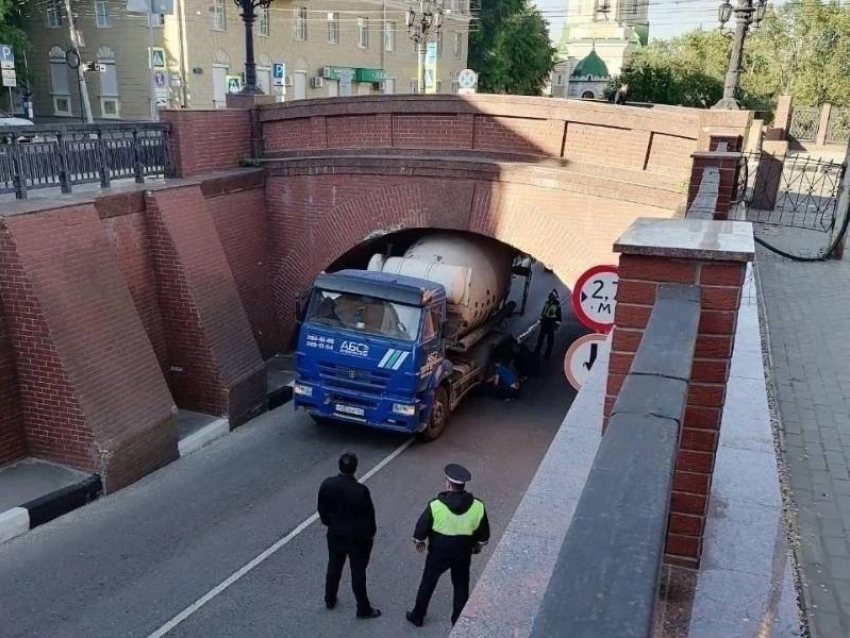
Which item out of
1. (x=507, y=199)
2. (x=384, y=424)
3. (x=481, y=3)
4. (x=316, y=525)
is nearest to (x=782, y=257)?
(x=507, y=199)

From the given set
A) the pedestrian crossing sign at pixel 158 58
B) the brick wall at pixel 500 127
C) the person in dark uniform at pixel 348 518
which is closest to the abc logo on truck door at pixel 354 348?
the person in dark uniform at pixel 348 518

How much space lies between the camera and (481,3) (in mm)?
49594

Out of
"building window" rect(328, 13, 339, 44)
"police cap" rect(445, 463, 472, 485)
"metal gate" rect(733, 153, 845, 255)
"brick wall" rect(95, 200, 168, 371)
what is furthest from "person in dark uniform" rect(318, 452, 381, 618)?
"building window" rect(328, 13, 339, 44)

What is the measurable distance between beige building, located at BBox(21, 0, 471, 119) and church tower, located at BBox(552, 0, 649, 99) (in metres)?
42.5

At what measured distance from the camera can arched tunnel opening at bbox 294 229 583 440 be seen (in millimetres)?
10727

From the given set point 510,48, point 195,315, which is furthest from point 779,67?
point 195,315

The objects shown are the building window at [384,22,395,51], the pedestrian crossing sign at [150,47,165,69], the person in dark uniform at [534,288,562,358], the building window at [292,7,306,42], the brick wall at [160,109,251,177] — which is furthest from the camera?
the building window at [384,22,395,51]

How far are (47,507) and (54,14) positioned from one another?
31150 millimetres

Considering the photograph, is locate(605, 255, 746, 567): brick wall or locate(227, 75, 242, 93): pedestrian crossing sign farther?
locate(227, 75, 242, 93): pedestrian crossing sign

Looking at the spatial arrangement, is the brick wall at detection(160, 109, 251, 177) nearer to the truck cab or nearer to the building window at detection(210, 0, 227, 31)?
the truck cab

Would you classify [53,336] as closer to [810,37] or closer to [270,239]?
[270,239]

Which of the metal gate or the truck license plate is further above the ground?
the metal gate

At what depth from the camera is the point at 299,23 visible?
36031mm

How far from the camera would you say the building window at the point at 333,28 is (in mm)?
38156
